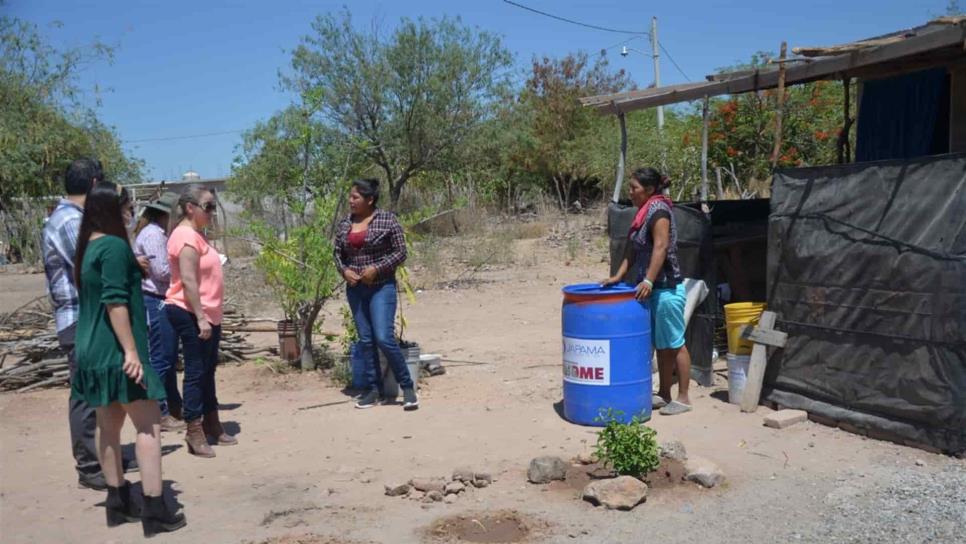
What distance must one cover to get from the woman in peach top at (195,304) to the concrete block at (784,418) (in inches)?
156

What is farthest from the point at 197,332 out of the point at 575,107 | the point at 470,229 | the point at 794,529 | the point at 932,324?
the point at 575,107

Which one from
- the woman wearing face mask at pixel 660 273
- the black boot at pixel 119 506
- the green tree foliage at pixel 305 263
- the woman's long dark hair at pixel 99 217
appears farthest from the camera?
the green tree foliage at pixel 305 263

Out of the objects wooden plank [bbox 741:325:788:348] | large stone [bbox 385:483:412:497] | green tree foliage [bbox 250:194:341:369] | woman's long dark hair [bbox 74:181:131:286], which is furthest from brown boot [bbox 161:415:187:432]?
wooden plank [bbox 741:325:788:348]

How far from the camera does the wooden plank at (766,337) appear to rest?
6289 millimetres

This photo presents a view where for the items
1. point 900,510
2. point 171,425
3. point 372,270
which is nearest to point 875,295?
point 900,510

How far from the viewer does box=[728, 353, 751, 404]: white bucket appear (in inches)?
261

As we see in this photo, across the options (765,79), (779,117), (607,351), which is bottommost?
(607,351)

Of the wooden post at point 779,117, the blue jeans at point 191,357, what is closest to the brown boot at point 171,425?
the blue jeans at point 191,357

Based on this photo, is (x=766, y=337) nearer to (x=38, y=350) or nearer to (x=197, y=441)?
(x=197, y=441)

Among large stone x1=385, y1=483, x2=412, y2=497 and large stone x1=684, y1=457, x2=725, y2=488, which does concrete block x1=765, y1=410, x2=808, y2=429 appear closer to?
large stone x1=684, y1=457, x2=725, y2=488

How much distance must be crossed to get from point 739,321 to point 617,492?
2.64 metres

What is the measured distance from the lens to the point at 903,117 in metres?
9.31

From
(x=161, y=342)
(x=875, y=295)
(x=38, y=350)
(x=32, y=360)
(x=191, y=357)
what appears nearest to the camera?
(x=875, y=295)

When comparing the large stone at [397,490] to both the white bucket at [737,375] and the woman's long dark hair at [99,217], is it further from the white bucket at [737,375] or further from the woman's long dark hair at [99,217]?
the white bucket at [737,375]
